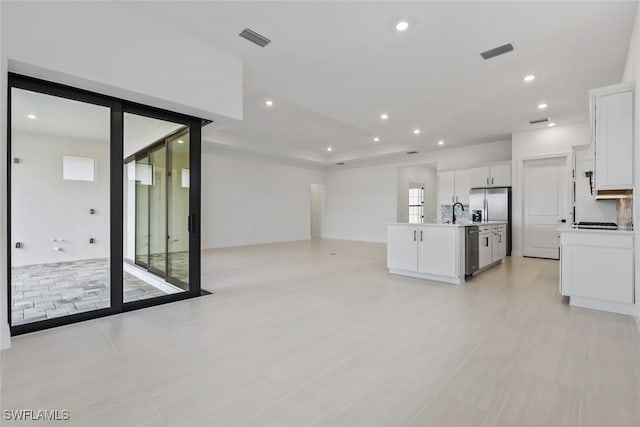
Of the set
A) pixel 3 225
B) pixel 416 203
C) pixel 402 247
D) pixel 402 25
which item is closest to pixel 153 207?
pixel 3 225

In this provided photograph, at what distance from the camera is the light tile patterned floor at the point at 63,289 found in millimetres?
3035

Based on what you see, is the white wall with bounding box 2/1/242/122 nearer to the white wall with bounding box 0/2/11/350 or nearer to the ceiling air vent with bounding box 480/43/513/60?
the white wall with bounding box 0/2/11/350

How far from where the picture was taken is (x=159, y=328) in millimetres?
2732

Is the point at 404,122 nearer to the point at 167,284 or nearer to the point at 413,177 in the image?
the point at 413,177

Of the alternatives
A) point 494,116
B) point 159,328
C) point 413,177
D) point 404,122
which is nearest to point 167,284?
point 159,328

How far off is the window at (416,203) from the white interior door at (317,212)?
12.6 feet

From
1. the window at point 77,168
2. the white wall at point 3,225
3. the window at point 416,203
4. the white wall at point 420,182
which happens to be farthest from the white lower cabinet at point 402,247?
the window at point 416,203

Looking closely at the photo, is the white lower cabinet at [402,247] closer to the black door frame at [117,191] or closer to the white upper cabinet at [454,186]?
the black door frame at [117,191]

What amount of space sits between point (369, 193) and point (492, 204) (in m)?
4.52

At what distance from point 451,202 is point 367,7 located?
6.91 m

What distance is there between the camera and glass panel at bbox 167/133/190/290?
12.7 feet

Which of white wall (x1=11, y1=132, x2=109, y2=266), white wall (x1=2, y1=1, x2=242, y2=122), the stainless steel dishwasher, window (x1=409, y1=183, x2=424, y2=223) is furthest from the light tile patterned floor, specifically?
window (x1=409, y1=183, x2=424, y2=223)

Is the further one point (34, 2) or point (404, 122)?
point (404, 122)

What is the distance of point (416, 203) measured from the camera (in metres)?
11.3
